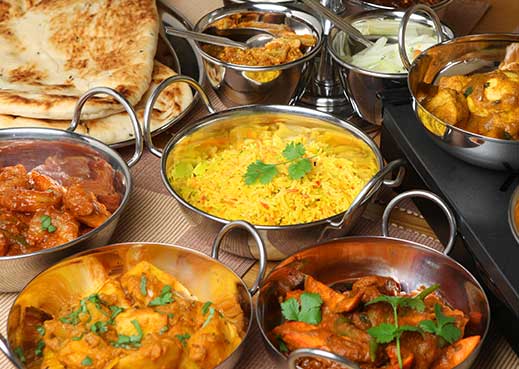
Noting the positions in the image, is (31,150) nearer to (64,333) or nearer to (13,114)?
(13,114)

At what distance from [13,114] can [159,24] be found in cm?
91

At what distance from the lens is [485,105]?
2.04 metres

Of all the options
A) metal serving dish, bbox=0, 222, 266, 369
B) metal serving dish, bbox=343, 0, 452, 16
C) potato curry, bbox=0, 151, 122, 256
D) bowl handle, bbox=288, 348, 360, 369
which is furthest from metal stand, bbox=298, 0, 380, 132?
bowl handle, bbox=288, 348, 360, 369

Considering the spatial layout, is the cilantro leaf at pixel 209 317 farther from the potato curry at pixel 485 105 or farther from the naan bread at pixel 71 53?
the naan bread at pixel 71 53

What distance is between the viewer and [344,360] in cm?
139

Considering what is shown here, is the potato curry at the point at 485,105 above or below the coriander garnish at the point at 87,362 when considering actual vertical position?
above

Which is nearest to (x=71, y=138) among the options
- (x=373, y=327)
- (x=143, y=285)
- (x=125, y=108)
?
(x=125, y=108)

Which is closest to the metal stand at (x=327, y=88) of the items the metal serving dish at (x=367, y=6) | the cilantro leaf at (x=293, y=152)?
the metal serving dish at (x=367, y=6)

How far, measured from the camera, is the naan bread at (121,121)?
251 centimetres

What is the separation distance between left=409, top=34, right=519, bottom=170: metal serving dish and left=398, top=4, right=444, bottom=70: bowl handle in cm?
7

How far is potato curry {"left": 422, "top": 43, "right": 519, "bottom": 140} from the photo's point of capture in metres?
1.98

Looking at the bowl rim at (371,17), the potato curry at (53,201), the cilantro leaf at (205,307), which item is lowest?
the potato curry at (53,201)

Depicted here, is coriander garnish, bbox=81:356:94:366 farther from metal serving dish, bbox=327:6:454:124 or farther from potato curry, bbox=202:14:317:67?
potato curry, bbox=202:14:317:67

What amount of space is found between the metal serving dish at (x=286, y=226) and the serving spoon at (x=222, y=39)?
274 millimetres
